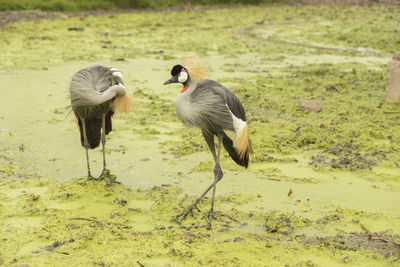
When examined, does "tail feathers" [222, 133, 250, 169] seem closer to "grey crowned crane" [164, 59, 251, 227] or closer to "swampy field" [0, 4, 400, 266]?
"grey crowned crane" [164, 59, 251, 227]

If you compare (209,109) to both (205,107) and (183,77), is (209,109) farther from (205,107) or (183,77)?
(183,77)

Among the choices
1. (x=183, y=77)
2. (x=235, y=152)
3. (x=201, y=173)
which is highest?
(x=183, y=77)

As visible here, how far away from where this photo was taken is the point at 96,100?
400cm

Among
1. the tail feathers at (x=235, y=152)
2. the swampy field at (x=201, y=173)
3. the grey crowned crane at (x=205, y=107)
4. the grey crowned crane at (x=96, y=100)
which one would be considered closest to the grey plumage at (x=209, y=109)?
the grey crowned crane at (x=205, y=107)

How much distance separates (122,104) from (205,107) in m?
1.04

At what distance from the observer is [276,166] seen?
474cm

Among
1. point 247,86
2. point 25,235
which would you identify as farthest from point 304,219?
point 247,86

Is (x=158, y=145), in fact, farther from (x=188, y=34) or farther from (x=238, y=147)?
(x=188, y=34)

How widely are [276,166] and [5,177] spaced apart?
2.39 meters

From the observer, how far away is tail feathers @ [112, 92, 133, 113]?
170 inches

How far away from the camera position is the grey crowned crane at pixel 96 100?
4.05m

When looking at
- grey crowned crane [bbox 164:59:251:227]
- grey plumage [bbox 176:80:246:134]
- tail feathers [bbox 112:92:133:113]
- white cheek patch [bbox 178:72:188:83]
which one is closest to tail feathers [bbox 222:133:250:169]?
grey crowned crane [bbox 164:59:251:227]

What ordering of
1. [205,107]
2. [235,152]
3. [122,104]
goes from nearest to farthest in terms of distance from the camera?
[205,107]
[235,152]
[122,104]

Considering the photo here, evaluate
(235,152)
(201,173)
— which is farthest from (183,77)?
(201,173)
